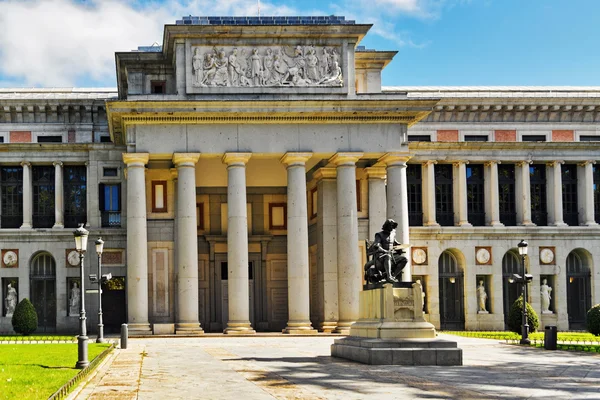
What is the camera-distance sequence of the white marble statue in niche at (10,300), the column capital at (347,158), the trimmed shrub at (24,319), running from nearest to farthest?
the column capital at (347,158) < the trimmed shrub at (24,319) < the white marble statue in niche at (10,300)

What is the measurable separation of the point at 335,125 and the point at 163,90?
38.3 feet

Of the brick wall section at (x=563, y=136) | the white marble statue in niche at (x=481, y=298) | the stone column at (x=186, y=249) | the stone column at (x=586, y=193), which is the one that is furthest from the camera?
the brick wall section at (x=563, y=136)

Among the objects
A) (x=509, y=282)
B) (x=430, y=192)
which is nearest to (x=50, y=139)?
(x=430, y=192)

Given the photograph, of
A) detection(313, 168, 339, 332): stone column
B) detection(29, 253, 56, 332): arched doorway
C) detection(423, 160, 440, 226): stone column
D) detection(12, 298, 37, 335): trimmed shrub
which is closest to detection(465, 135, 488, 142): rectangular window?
detection(423, 160, 440, 226): stone column

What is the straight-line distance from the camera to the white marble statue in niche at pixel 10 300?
6719 cm

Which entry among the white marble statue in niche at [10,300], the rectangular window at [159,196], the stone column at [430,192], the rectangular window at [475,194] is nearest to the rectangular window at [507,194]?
the rectangular window at [475,194]

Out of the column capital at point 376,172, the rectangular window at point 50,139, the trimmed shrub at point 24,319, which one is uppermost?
the rectangular window at point 50,139

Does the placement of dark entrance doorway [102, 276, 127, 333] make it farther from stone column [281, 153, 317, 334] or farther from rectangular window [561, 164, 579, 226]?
rectangular window [561, 164, 579, 226]

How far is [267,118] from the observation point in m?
57.7

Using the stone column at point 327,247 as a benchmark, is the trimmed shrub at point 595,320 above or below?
below

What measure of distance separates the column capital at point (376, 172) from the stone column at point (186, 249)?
40.5 feet

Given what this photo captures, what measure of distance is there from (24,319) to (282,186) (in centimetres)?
2041

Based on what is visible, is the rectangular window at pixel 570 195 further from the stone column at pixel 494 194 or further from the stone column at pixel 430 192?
the stone column at pixel 430 192

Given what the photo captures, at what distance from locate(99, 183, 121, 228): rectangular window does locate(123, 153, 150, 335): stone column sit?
10.9m
